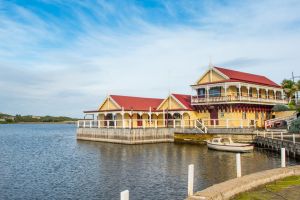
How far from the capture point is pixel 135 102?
56.8 meters

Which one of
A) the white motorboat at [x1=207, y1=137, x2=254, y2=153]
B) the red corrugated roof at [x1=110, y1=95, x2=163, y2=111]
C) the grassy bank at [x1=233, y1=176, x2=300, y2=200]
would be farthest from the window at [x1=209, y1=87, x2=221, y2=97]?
the grassy bank at [x1=233, y1=176, x2=300, y2=200]

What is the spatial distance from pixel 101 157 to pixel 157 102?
27370mm

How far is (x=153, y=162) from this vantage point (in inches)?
1225

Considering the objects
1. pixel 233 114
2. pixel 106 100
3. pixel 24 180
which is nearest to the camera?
pixel 24 180

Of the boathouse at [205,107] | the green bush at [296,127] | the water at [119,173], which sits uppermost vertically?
the boathouse at [205,107]

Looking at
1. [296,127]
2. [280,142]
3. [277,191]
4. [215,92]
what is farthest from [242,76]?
[277,191]

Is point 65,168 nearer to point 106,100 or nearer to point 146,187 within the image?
point 146,187

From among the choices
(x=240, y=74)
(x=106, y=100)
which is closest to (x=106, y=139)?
(x=106, y=100)

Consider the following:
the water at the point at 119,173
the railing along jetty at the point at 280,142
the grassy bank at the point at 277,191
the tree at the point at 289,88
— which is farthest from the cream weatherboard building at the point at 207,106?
the grassy bank at the point at 277,191

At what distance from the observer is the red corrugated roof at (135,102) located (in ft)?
177

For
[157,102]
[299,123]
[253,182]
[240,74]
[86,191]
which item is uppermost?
[240,74]

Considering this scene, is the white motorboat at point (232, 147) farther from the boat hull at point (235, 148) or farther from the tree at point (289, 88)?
the tree at point (289, 88)

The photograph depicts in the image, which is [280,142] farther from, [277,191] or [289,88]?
[289,88]

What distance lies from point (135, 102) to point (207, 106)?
12.6m
